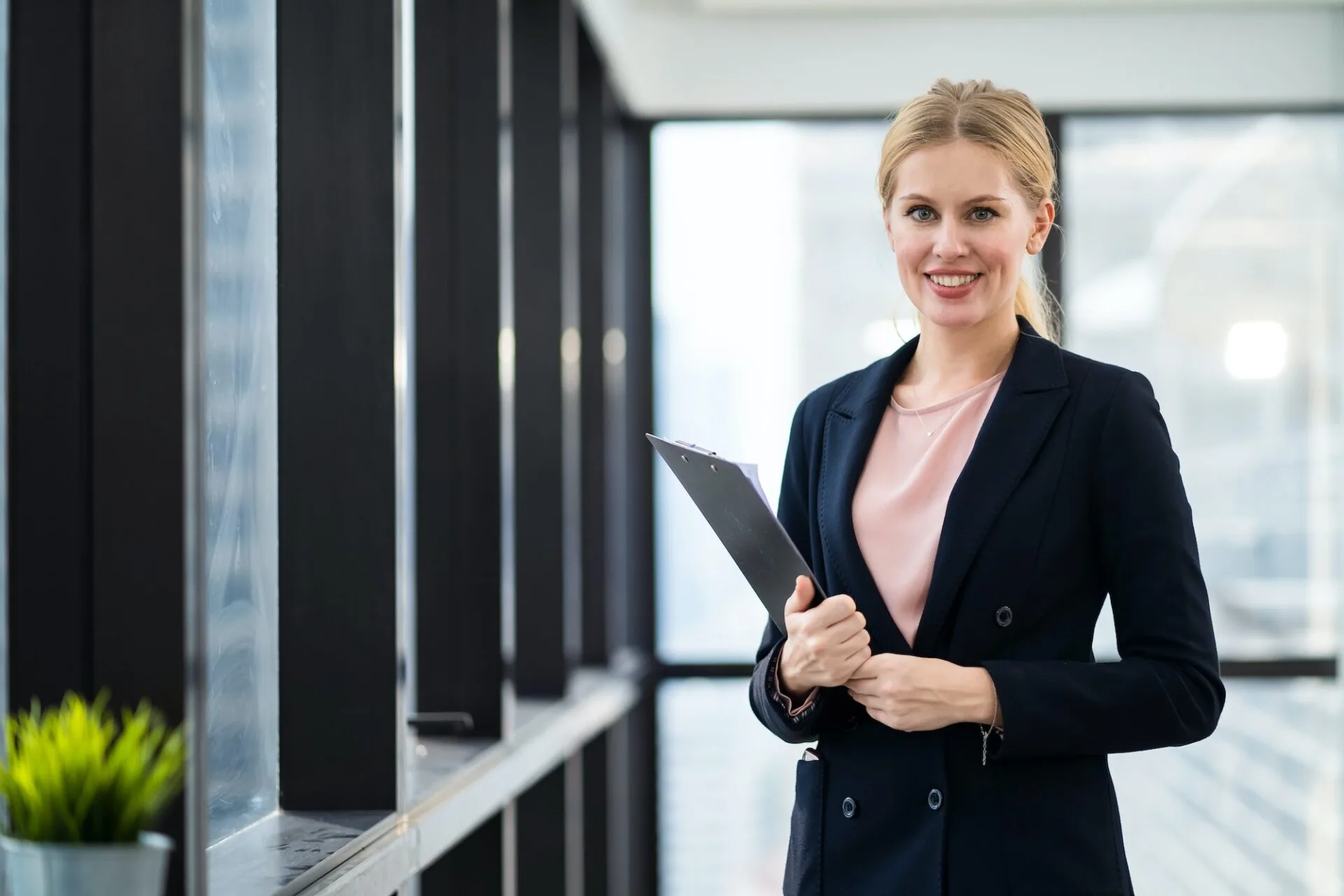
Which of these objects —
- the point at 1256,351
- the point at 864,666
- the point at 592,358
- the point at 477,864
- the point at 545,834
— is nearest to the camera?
the point at 864,666

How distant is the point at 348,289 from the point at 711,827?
3.08m

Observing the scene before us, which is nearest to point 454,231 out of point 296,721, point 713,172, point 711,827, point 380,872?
point 296,721

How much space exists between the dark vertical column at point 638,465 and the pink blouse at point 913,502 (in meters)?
3.02

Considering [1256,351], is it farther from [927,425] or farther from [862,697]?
[862,697]

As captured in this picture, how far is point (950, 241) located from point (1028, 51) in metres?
3.31

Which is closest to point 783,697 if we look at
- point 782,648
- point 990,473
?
point 782,648

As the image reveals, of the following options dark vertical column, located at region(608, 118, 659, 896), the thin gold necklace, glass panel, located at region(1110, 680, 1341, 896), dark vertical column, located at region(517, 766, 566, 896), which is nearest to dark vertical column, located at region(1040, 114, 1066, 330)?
dark vertical column, located at region(608, 118, 659, 896)

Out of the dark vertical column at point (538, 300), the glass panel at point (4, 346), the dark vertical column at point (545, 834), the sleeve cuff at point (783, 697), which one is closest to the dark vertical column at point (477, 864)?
the dark vertical column at point (545, 834)

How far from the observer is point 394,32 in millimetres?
1980

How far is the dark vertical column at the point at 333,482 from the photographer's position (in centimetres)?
192

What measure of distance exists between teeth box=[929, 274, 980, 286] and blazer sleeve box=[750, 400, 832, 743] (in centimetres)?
24

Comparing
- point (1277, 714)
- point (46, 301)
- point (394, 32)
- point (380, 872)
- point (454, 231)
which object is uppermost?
point (394, 32)

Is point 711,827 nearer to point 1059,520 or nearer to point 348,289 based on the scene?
point 348,289

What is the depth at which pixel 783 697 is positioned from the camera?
1.45 m
